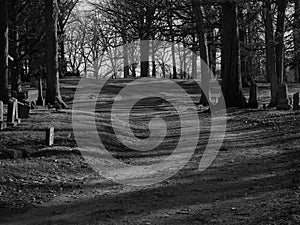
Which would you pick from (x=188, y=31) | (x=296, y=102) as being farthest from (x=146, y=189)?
(x=188, y=31)

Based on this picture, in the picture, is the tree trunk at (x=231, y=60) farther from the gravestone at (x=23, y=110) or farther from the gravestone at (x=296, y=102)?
the gravestone at (x=23, y=110)

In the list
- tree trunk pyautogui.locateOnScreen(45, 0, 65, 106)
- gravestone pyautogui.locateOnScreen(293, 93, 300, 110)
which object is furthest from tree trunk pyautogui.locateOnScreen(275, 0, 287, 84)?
tree trunk pyautogui.locateOnScreen(45, 0, 65, 106)

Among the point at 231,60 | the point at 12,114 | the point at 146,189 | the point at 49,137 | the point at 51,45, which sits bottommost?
the point at 146,189

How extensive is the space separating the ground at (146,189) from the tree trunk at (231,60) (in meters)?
12.2

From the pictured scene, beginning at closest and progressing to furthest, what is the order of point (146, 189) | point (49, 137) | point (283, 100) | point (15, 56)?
point (146, 189), point (49, 137), point (283, 100), point (15, 56)

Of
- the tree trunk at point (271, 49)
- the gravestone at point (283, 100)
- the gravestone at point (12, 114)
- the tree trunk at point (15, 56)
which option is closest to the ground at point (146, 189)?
the gravestone at point (12, 114)

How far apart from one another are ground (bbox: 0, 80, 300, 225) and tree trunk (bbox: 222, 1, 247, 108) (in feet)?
39.9

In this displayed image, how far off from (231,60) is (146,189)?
17.5 meters

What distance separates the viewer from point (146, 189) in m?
8.66

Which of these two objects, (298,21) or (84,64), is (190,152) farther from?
(84,64)

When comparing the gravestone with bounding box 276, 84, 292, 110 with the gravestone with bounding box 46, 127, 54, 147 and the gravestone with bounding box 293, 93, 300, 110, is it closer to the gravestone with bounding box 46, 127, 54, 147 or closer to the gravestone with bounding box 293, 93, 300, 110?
the gravestone with bounding box 293, 93, 300, 110

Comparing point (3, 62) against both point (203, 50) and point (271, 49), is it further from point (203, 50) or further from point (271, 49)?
point (271, 49)

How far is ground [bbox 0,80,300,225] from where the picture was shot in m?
6.79

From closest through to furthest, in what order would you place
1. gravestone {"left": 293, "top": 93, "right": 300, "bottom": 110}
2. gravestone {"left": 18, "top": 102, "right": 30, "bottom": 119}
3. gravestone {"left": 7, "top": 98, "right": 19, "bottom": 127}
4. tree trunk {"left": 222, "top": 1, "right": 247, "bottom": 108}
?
gravestone {"left": 7, "top": 98, "right": 19, "bottom": 127} < gravestone {"left": 18, "top": 102, "right": 30, "bottom": 119} < gravestone {"left": 293, "top": 93, "right": 300, "bottom": 110} < tree trunk {"left": 222, "top": 1, "right": 247, "bottom": 108}
